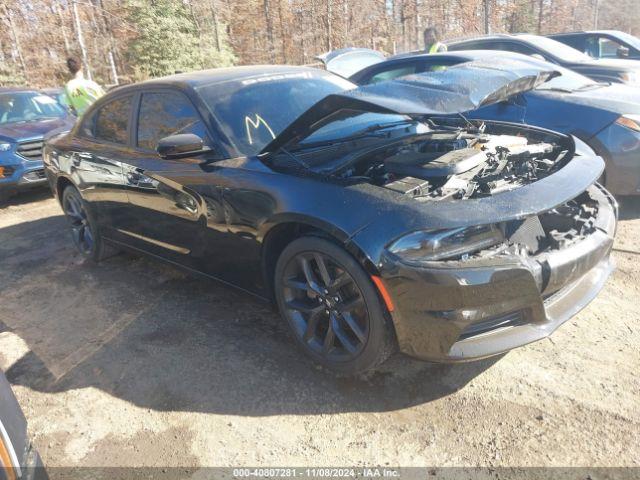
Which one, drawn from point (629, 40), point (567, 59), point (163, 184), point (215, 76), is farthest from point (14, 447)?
point (629, 40)

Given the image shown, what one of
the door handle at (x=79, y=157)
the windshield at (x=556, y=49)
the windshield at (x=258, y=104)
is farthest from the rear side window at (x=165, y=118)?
the windshield at (x=556, y=49)

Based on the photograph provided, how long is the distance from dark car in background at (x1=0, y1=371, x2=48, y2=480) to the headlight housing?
4.74 m

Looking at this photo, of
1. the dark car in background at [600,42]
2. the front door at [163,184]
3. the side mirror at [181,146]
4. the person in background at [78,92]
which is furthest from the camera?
the dark car in background at [600,42]

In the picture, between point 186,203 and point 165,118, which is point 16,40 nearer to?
point 165,118

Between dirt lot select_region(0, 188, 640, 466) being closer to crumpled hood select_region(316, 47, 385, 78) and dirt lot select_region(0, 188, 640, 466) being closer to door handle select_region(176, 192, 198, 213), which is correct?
door handle select_region(176, 192, 198, 213)

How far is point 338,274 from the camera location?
2473 millimetres

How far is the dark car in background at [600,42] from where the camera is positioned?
929 cm

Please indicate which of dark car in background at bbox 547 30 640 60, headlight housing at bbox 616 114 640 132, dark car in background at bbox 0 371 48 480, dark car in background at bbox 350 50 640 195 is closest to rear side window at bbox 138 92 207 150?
dark car in background at bbox 0 371 48 480

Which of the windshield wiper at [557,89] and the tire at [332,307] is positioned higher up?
the windshield wiper at [557,89]

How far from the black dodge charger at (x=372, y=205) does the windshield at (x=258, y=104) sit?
0.01m

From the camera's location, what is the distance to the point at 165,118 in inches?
135

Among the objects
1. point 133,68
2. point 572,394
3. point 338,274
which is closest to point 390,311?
point 338,274

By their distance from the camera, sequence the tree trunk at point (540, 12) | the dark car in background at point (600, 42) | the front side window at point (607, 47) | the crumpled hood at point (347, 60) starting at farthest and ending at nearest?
the tree trunk at point (540, 12)
the front side window at point (607, 47)
the dark car in background at point (600, 42)
the crumpled hood at point (347, 60)

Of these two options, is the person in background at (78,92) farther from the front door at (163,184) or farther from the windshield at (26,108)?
the front door at (163,184)
